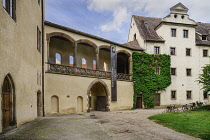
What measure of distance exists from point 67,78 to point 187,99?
19051 mm

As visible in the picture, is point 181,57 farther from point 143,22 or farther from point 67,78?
point 67,78

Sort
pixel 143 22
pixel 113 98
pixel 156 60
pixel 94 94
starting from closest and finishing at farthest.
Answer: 1. pixel 113 98
2. pixel 94 94
3. pixel 156 60
4. pixel 143 22

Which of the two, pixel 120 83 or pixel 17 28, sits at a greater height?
pixel 17 28

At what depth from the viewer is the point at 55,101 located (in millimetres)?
18938

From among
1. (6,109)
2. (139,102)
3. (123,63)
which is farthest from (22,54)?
(123,63)

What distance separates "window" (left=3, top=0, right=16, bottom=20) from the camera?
9.25m

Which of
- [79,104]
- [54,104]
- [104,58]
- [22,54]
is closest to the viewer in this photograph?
[22,54]

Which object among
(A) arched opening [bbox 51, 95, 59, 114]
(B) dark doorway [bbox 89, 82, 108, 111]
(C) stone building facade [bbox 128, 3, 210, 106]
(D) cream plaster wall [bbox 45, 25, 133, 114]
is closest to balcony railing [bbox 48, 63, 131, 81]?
(D) cream plaster wall [bbox 45, 25, 133, 114]

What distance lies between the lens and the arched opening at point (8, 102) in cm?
933

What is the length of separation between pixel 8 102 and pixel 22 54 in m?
2.83

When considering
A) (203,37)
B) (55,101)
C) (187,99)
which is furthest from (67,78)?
(203,37)

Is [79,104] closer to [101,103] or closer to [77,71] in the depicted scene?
[77,71]

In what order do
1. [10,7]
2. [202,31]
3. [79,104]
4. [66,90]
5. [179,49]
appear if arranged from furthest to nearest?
[202,31] → [179,49] → [79,104] → [66,90] → [10,7]

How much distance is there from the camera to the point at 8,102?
978 cm
